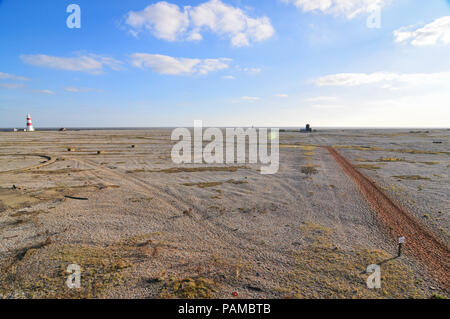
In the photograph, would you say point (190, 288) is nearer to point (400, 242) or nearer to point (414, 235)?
point (400, 242)

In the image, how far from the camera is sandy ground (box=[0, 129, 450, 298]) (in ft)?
19.5

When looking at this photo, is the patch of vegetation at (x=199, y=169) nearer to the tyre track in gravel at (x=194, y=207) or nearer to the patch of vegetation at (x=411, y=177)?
the tyre track in gravel at (x=194, y=207)

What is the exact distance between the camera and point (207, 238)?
8609mm

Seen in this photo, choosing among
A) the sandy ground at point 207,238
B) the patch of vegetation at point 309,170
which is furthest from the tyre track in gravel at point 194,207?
the patch of vegetation at point 309,170

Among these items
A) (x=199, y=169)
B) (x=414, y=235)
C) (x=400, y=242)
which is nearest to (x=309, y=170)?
(x=199, y=169)

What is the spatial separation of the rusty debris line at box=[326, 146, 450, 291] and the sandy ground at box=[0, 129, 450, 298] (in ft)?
1.03

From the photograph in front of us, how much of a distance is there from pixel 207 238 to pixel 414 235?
9.17 m

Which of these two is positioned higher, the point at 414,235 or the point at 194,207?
the point at 194,207

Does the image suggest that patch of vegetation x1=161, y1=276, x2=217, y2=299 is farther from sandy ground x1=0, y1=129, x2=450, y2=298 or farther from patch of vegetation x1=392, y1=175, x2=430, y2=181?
patch of vegetation x1=392, y1=175, x2=430, y2=181

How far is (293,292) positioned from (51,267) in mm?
7739

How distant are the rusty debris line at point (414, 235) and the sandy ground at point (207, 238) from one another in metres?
0.32

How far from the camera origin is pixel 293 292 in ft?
18.7
